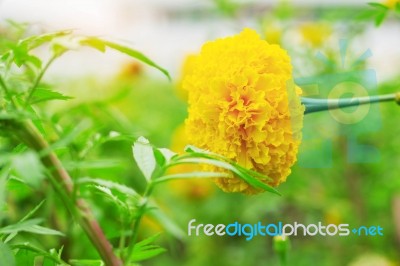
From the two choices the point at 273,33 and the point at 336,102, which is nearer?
the point at 336,102

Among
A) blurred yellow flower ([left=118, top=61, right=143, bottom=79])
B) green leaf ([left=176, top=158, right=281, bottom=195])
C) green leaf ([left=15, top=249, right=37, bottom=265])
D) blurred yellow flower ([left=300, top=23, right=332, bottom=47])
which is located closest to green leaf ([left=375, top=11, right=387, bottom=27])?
green leaf ([left=176, top=158, right=281, bottom=195])

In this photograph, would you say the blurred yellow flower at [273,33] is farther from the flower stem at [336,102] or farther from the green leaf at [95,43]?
the green leaf at [95,43]

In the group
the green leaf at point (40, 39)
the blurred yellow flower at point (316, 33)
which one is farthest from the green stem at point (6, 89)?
the blurred yellow flower at point (316, 33)

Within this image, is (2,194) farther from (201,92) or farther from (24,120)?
(201,92)

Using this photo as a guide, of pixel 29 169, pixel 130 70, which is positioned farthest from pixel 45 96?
pixel 130 70

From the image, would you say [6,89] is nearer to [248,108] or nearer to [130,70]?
[248,108]

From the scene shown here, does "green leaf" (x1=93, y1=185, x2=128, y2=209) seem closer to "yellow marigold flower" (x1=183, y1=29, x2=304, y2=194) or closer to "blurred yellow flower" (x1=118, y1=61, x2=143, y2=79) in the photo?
"yellow marigold flower" (x1=183, y1=29, x2=304, y2=194)

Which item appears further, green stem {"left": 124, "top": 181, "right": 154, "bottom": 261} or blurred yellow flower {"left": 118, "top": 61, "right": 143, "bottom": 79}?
blurred yellow flower {"left": 118, "top": 61, "right": 143, "bottom": 79}
